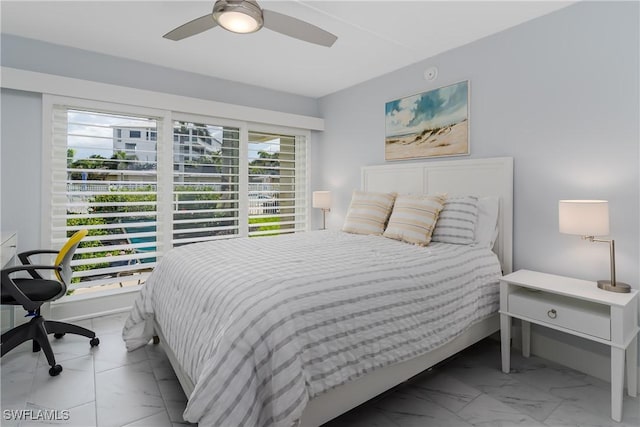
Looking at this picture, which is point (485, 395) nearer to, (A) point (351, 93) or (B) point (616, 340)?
(B) point (616, 340)

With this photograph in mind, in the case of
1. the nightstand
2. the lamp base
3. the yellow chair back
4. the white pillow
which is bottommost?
the nightstand

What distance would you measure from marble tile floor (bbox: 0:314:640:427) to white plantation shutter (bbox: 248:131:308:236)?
2212 mm

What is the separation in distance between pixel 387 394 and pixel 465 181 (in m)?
1.90

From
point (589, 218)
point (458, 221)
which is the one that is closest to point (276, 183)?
point (458, 221)

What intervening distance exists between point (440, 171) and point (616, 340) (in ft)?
5.91

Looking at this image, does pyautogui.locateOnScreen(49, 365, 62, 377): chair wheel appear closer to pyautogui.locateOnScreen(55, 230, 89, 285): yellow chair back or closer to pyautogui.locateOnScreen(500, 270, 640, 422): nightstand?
pyautogui.locateOnScreen(55, 230, 89, 285): yellow chair back

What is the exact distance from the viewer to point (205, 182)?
3828 mm

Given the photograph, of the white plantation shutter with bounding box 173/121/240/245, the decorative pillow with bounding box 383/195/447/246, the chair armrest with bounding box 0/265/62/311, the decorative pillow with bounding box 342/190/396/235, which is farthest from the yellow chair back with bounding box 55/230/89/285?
the decorative pillow with bounding box 383/195/447/246

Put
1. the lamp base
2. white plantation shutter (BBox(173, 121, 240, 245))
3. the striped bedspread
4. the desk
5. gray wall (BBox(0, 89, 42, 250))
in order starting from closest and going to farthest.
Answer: the striped bedspread, the lamp base, the desk, gray wall (BBox(0, 89, 42, 250)), white plantation shutter (BBox(173, 121, 240, 245))

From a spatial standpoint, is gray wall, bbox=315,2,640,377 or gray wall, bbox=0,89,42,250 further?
gray wall, bbox=0,89,42,250

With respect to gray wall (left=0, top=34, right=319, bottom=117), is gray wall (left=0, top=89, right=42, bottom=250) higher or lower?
lower


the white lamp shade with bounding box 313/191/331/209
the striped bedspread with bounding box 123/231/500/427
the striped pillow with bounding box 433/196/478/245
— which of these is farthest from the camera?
the white lamp shade with bounding box 313/191/331/209

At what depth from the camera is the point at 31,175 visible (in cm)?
288

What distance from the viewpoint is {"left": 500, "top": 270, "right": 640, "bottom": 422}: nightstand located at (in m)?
1.76
